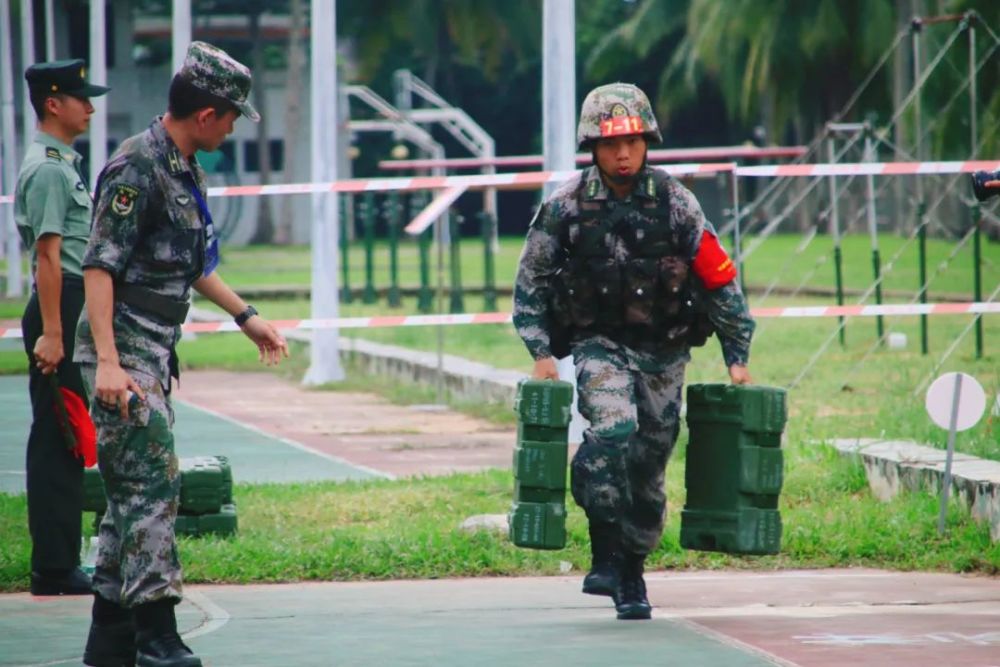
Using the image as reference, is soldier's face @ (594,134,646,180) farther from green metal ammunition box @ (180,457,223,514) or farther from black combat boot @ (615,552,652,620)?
green metal ammunition box @ (180,457,223,514)

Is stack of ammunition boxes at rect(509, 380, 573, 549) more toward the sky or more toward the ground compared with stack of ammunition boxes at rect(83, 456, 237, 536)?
more toward the sky

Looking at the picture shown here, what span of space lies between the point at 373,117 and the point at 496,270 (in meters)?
26.4

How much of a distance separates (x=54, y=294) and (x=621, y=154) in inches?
78.1

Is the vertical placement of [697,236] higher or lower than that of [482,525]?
higher

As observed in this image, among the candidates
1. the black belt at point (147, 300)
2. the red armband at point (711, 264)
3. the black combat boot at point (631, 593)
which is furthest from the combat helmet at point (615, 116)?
the black belt at point (147, 300)

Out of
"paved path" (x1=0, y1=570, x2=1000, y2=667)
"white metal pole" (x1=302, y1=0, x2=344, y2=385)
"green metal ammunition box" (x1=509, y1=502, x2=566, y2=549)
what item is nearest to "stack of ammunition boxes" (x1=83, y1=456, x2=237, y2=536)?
"paved path" (x1=0, y1=570, x2=1000, y2=667)

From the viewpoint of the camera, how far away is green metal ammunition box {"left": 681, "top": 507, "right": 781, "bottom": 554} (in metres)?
6.63

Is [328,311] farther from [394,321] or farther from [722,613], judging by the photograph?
[722,613]

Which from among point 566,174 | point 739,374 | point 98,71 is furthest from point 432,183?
point 98,71

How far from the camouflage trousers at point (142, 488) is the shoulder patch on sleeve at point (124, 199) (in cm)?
45

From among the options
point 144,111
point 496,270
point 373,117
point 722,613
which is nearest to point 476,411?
point 722,613

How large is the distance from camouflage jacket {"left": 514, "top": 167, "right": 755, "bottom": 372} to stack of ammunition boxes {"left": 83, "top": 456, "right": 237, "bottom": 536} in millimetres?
1981

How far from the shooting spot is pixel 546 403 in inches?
249

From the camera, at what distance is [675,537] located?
26.9ft
